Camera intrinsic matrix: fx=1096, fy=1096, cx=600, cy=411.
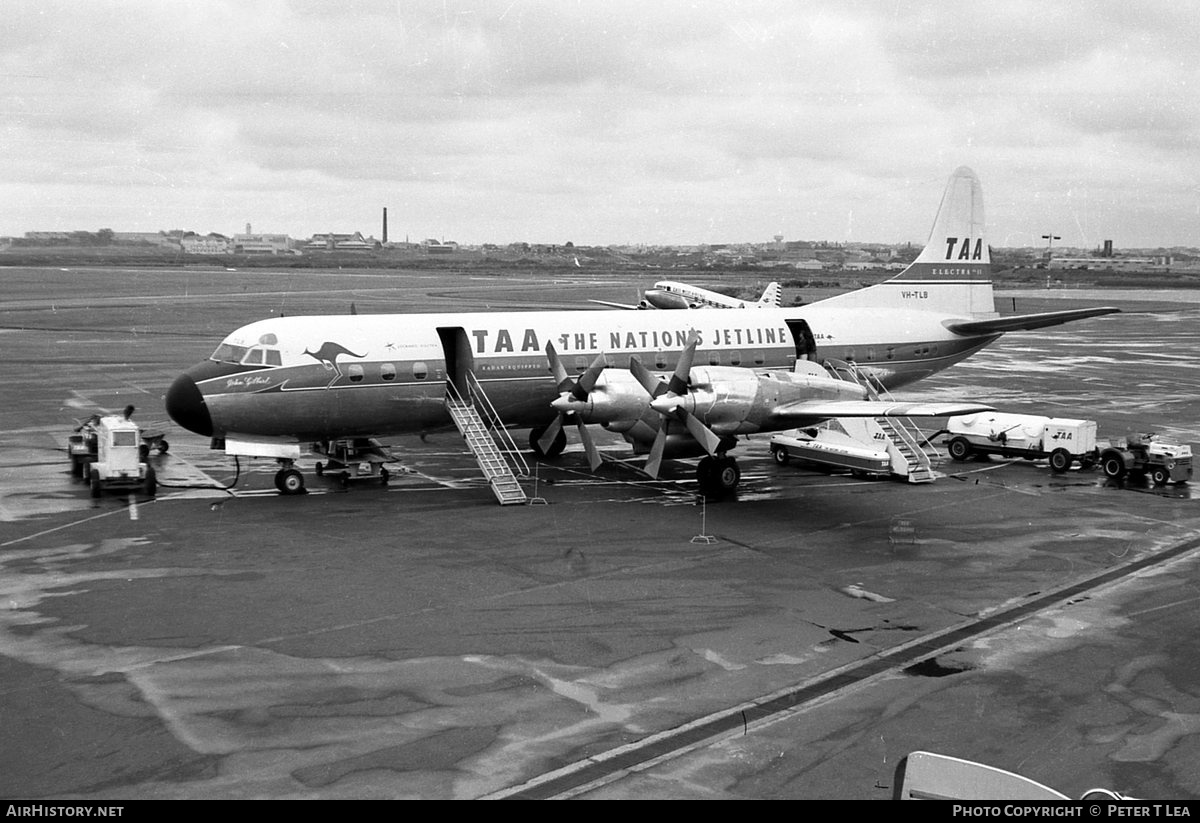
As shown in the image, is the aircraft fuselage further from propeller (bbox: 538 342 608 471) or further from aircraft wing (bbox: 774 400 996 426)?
aircraft wing (bbox: 774 400 996 426)

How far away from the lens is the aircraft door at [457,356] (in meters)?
30.3

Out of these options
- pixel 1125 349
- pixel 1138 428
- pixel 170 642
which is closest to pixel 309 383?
pixel 170 642

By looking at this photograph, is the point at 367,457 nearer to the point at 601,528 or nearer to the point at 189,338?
the point at 601,528

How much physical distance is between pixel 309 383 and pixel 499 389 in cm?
528

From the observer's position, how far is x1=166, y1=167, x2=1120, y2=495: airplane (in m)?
27.7

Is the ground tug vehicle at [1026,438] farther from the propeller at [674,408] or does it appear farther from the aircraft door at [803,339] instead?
the propeller at [674,408]

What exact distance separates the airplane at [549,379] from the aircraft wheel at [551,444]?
3.0 inches

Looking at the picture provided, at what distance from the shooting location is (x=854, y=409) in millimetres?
27438

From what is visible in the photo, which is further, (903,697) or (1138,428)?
(1138,428)

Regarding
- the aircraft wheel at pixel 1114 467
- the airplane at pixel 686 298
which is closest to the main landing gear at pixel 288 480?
the aircraft wheel at pixel 1114 467

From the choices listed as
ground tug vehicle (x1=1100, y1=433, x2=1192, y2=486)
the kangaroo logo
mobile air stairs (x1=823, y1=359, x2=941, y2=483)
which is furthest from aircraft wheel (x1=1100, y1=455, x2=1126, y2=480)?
the kangaroo logo

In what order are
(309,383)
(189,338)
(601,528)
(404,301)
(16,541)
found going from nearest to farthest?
(16,541)
(601,528)
(309,383)
(189,338)
(404,301)

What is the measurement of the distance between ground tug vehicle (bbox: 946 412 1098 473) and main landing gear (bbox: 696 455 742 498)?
7.74 meters

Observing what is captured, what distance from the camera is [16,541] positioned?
22797 mm
